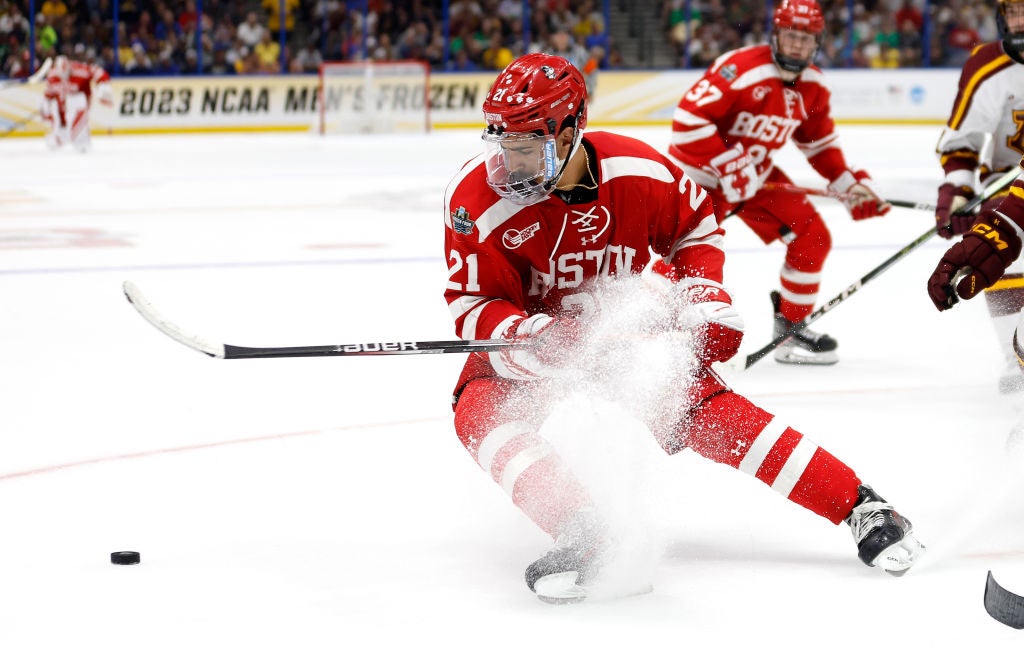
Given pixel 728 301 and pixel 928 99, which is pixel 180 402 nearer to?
pixel 728 301

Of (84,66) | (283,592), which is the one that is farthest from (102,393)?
(84,66)

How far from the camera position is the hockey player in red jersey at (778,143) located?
409 cm

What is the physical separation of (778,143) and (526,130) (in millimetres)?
2119

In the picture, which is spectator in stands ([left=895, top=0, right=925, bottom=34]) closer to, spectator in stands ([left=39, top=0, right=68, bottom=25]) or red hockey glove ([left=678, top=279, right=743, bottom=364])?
spectator in stands ([left=39, top=0, right=68, bottom=25])

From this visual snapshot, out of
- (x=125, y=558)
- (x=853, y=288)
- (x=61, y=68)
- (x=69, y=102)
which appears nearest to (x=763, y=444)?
(x=125, y=558)

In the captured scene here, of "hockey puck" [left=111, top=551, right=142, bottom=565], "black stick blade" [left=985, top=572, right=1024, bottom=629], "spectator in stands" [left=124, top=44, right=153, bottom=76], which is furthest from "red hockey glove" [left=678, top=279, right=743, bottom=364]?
"spectator in stands" [left=124, top=44, right=153, bottom=76]

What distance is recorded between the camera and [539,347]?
2295 millimetres

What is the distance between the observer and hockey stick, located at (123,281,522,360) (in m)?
2.29

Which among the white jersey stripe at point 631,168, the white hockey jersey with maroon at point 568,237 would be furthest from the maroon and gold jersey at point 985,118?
the white jersey stripe at point 631,168

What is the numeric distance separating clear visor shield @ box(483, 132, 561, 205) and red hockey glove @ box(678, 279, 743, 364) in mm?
346

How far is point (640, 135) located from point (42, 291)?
8.55m

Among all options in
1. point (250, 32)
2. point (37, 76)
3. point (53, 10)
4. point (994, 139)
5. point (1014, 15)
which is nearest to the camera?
point (1014, 15)

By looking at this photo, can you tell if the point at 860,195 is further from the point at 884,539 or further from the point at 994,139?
the point at 884,539

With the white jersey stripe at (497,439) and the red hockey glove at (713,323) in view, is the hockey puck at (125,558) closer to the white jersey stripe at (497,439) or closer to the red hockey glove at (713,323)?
the white jersey stripe at (497,439)
